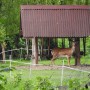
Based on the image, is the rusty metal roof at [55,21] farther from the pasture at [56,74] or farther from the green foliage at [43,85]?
the green foliage at [43,85]

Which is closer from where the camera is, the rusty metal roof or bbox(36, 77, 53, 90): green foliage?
bbox(36, 77, 53, 90): green foliage

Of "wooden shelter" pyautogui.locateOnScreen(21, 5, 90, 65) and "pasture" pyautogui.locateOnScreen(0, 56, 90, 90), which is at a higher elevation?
"wooden shelter" pyautogui.locateOnScreen(21, 5, 90, 65)

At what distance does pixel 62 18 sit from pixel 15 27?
287 inches

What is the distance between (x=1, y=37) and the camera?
1134 inches

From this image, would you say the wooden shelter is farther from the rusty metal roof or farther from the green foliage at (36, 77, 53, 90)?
the green foliage at (36, 77, 53, 90)

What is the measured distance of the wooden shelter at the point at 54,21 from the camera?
2392 cm

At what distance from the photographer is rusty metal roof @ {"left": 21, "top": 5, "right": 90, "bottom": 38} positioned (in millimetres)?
23922

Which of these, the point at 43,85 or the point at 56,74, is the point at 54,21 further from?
the point at 43,85

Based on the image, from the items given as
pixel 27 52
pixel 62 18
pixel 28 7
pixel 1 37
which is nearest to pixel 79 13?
pixel 62 18

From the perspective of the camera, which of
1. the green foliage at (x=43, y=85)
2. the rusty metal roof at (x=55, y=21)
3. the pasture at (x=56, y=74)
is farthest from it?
the rusty metal roof at (x=55, y=21)

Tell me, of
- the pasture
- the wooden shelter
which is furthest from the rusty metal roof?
the pasture

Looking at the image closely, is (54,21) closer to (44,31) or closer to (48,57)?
(44,31)

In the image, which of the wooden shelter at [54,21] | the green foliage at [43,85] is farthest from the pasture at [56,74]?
A: the wooden shelter at [54,21]

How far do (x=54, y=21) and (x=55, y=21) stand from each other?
55mm
